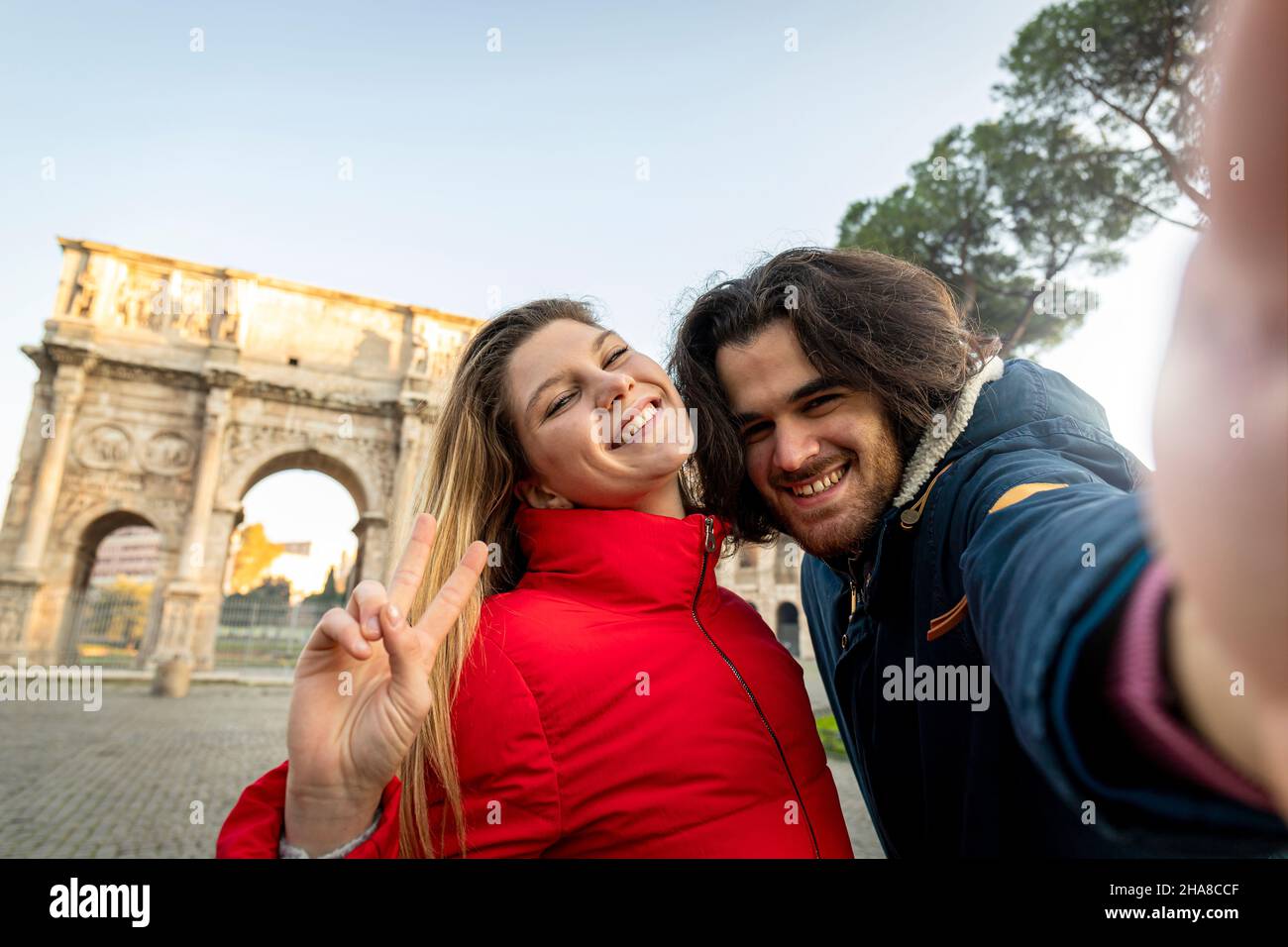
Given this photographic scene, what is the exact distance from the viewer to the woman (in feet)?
3.70

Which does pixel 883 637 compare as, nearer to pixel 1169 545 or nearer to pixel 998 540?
pixel 998 540

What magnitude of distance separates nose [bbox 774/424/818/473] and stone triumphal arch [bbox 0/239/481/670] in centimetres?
1969

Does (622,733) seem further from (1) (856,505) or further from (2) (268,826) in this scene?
(1) (856,505)

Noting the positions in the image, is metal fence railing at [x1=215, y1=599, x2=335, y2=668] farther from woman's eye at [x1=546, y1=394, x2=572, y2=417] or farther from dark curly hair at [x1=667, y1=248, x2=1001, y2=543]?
woman's eye at [x1=546, y1=394, x2=572, y2=417]

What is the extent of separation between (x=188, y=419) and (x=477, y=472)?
23124 millimetres

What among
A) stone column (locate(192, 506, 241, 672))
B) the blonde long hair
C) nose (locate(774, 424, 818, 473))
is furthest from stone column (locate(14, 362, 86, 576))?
nose (locate(774, 424, 818, 473))

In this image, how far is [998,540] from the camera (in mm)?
992

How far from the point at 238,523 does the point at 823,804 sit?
76.4 feet

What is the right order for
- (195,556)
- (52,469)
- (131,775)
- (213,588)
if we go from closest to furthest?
(131,775)
(52,469)
(195,556)
(213,588)

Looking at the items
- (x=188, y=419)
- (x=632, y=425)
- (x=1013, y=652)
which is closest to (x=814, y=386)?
(x=632, y=425)

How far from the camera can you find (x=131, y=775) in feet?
26.2

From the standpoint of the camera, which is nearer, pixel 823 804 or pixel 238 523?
pixel 823 804
